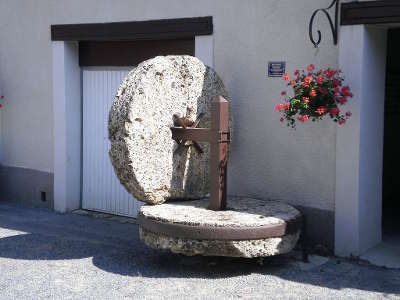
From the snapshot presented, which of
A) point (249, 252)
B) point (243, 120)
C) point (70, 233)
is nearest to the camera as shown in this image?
point (249, 252)

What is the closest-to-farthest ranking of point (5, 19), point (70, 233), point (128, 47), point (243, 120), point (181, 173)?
point (181, 173), point (243, 120), point (70, 233), point (128, 47), point (5, 19)

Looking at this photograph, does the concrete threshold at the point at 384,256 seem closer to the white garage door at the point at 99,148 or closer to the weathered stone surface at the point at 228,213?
the weathered stone surface at the point at 228,213

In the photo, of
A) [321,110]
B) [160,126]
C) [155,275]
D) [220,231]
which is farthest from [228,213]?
[321,110]

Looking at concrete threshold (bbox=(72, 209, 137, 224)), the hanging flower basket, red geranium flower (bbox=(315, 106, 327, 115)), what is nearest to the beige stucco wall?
the hanging flower basket

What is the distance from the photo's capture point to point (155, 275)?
5.57 m

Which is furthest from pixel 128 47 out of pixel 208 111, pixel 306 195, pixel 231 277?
pixel 231 277

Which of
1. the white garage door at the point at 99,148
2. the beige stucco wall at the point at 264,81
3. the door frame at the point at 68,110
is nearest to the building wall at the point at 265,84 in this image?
the beige stucco wall at the point at 264,81

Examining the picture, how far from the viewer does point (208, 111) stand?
6488mm

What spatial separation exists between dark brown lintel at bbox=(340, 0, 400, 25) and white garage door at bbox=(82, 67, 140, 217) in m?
3.04

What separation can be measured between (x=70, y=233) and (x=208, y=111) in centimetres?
212

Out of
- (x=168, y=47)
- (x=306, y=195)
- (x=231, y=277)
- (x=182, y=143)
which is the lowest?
(x=231, y=277)

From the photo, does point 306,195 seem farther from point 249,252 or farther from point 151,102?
point 151,102

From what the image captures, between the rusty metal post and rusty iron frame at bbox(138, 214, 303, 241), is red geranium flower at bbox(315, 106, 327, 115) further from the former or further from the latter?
rusty iron frame at bbox(138, 214, 303, 241)

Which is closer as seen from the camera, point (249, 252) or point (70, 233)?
point (249, 252)
